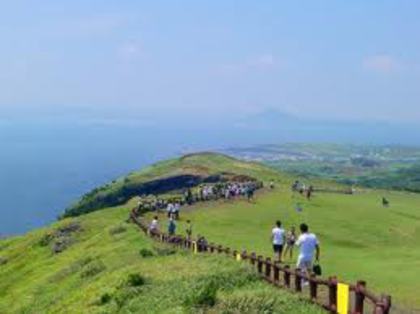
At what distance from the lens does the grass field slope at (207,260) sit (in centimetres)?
2693

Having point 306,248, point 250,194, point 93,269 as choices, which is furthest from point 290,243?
point 250,194

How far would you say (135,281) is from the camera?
1236 inches

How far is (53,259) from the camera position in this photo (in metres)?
59.8

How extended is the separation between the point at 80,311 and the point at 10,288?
2498 cm

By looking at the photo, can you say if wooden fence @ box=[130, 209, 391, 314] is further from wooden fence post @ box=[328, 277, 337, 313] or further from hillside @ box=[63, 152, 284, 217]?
hillside @ box=[63, 152, 284, 217]

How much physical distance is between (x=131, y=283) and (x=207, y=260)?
3856 millimetres

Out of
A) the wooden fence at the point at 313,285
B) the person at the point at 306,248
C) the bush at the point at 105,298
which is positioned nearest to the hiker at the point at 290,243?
the wooden fence at the point at 313,285

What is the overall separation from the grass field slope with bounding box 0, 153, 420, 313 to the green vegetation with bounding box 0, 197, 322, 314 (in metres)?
0.06

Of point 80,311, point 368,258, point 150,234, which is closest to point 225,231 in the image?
point 150,234

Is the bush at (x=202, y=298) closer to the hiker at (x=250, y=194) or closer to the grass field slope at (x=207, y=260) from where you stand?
the grass field slope at (x=207, y=260)

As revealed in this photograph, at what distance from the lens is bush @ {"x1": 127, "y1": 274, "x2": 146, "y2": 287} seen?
102ft

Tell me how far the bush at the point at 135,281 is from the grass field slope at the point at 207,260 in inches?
1.5

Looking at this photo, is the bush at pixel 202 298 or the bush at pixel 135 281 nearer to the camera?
the bush at pixel 202 298

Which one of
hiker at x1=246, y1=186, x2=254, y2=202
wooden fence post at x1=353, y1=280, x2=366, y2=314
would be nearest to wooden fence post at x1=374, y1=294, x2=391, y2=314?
wooden fence post at x1=353, y1=280, x2=366, y2=314
